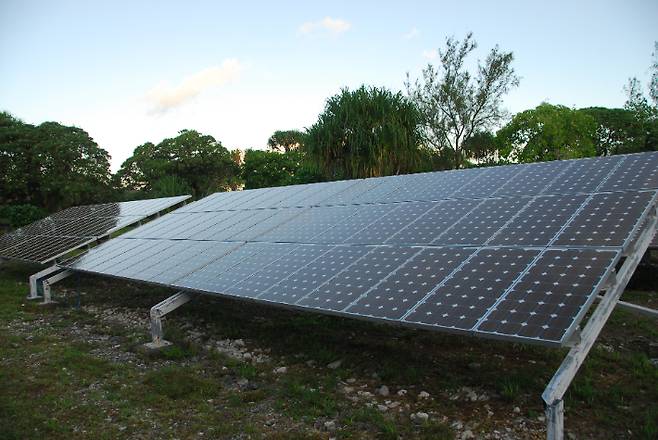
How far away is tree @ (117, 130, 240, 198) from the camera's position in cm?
5072

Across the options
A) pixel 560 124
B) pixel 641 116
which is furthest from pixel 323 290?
pixel 641 116

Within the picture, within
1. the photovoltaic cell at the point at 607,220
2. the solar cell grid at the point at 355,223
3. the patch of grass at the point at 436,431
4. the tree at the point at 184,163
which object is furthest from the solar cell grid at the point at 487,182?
the tree at the point at 184,163

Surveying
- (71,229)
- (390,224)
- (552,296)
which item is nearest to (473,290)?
(552,296)

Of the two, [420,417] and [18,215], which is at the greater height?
[18,215]

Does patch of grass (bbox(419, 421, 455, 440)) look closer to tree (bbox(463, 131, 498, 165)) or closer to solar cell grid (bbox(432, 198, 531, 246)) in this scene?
solar cell grid (bbox(432, 198, 531, 246))

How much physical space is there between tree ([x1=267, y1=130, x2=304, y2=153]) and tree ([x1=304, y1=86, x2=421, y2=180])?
6928 centimetres

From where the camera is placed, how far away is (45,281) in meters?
15.1

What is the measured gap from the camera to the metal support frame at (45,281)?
15094 mm

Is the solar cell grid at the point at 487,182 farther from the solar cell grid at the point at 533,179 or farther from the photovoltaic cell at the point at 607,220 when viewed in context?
the photovoltaic cell at the point at 607,220

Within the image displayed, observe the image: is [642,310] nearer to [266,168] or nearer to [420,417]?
[420,417]

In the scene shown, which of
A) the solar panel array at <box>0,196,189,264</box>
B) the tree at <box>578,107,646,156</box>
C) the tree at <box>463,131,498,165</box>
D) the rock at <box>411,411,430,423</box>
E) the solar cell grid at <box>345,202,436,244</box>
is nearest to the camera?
the rock at <box>411,411,430,423</box>

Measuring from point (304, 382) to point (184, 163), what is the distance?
157ft

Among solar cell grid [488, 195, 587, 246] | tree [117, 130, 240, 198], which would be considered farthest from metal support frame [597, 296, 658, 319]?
tree [117, 130, 240, 198]

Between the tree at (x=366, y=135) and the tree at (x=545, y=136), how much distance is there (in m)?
12.3
